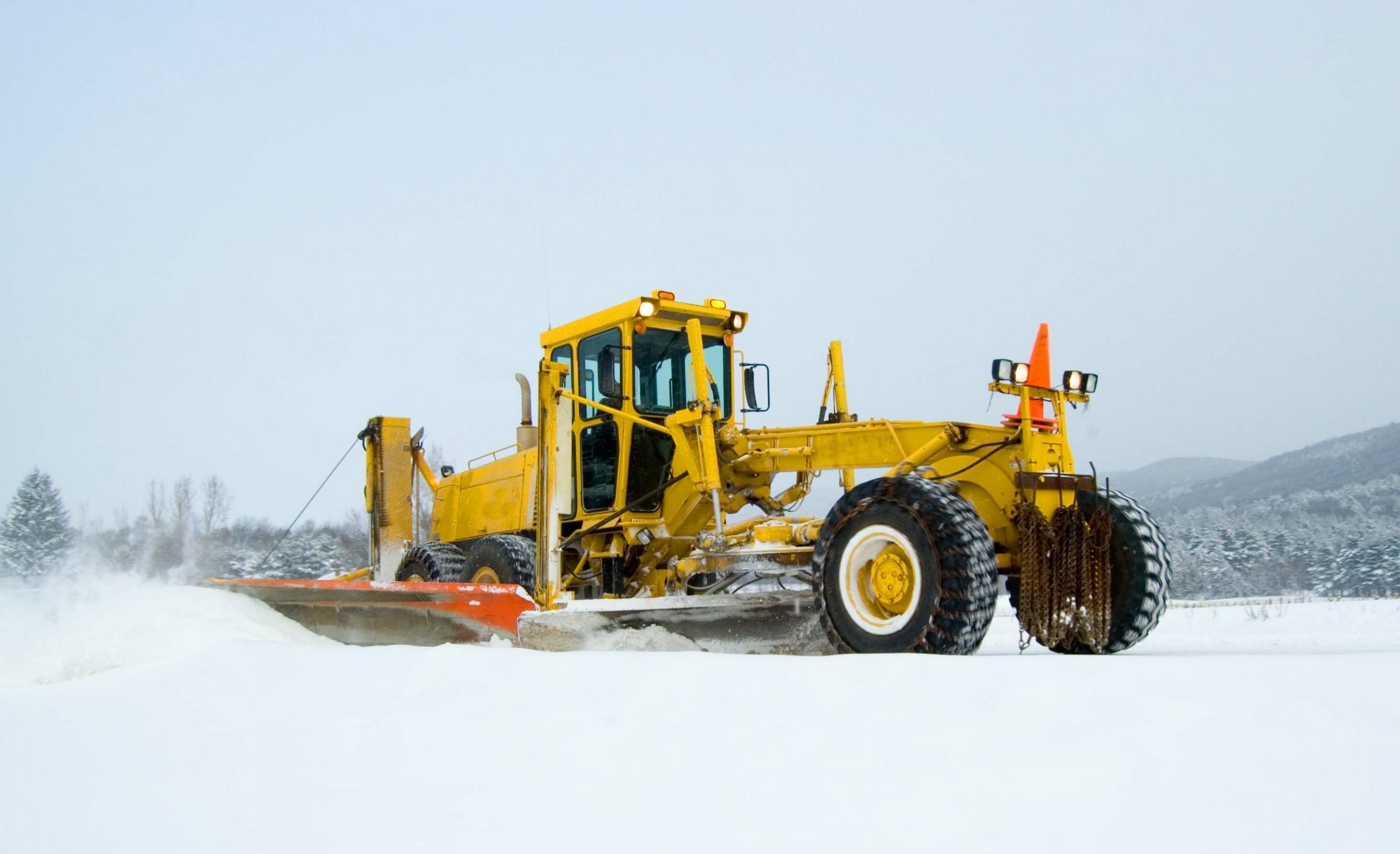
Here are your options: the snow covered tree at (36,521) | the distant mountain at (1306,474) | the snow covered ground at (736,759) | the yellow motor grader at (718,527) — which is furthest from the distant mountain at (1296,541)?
the snow covered tree at (36,521)

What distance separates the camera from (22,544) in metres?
29.4

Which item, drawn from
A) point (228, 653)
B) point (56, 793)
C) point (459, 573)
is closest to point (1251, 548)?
point (459, 573)

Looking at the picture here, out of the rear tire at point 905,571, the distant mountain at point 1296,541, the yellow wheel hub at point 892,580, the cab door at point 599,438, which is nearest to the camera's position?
the rear tire at point 905,571

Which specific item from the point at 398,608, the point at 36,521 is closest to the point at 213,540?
the point at 36,521

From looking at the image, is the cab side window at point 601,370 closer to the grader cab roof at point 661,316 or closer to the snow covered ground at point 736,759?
the grader cab roof at point 661,316

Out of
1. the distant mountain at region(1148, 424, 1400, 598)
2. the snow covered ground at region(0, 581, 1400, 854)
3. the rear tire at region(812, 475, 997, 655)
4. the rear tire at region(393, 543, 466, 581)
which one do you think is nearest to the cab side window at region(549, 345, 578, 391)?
the rear tire at region(393, 543, 466, 581)

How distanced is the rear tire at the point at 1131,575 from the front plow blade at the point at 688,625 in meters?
1.44

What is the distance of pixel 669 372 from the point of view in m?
10.2

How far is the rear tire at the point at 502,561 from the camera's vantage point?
33.3 ft

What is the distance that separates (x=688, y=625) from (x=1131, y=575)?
114 inches

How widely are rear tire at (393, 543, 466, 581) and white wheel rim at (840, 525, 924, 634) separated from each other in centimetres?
499

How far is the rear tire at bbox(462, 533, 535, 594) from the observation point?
10.2m

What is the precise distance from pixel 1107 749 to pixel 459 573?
8.32 meters

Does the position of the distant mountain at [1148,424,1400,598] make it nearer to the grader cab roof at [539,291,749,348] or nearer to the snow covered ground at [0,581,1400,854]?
the grader cab roof at [539,291,749,348]
